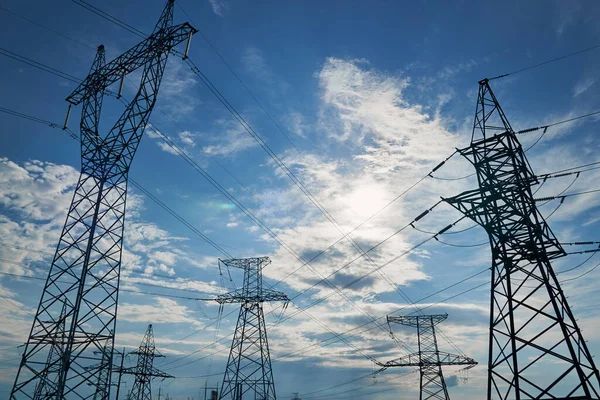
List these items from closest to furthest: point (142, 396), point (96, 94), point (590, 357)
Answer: point (590, 357) < point (96, 94) < point (142, 396)

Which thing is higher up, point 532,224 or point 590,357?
point 532,224

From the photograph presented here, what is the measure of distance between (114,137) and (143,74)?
4.19 meters

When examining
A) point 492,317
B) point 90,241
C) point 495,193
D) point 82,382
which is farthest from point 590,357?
point 90,241

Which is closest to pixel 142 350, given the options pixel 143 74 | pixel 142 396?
pixel 142 396

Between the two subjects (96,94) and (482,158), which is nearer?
(482,158)

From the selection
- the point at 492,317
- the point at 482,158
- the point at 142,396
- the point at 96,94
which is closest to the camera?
the point at 492,317

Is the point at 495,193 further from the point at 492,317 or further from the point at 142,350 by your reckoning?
the point at 142,350

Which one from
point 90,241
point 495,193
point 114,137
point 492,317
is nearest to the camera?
point 492,317

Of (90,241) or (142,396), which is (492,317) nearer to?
(90,241)

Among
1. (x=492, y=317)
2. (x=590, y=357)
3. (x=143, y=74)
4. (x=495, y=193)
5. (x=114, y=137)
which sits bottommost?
(x=590, y=357)

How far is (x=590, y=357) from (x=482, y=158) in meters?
9.05

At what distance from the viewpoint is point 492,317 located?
15.5 m

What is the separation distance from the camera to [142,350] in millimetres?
46031

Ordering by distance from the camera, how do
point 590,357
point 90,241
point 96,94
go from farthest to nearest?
point 96,94, point 90,241, point 590,357
